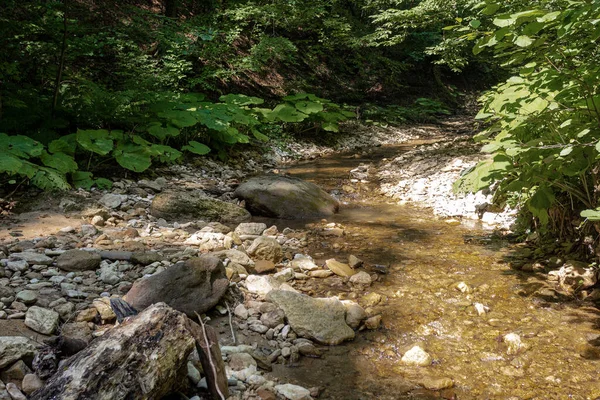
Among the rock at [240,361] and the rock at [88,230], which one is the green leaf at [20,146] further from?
the rock at [240,361]

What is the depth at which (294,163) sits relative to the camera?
10.1 m

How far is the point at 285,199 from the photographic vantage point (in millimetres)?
6121

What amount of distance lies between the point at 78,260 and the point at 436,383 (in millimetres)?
2768

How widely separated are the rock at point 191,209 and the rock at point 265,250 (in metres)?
1.40

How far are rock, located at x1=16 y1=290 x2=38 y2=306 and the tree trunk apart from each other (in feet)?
3.64

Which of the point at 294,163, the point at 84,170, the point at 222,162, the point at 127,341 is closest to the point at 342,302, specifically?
the point at 127,341

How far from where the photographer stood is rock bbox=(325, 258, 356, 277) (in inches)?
157

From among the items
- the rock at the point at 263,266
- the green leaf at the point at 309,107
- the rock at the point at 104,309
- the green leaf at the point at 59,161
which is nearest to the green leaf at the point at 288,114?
the green leaf at the point at 309,107

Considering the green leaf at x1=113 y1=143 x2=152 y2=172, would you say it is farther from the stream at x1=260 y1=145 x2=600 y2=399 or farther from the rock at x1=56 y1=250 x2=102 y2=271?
the stream at x1=260 y1=145 x2=600 y2=399

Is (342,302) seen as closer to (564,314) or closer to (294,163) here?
(564,314)

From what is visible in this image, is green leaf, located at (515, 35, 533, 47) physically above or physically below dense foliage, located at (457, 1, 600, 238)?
above

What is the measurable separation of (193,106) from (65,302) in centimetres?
626

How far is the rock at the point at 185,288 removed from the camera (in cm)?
286

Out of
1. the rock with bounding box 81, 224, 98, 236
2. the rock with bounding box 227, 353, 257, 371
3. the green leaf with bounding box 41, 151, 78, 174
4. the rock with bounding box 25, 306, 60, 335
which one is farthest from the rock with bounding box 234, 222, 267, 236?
the rock with bounding box 25, 306, 60, 335
